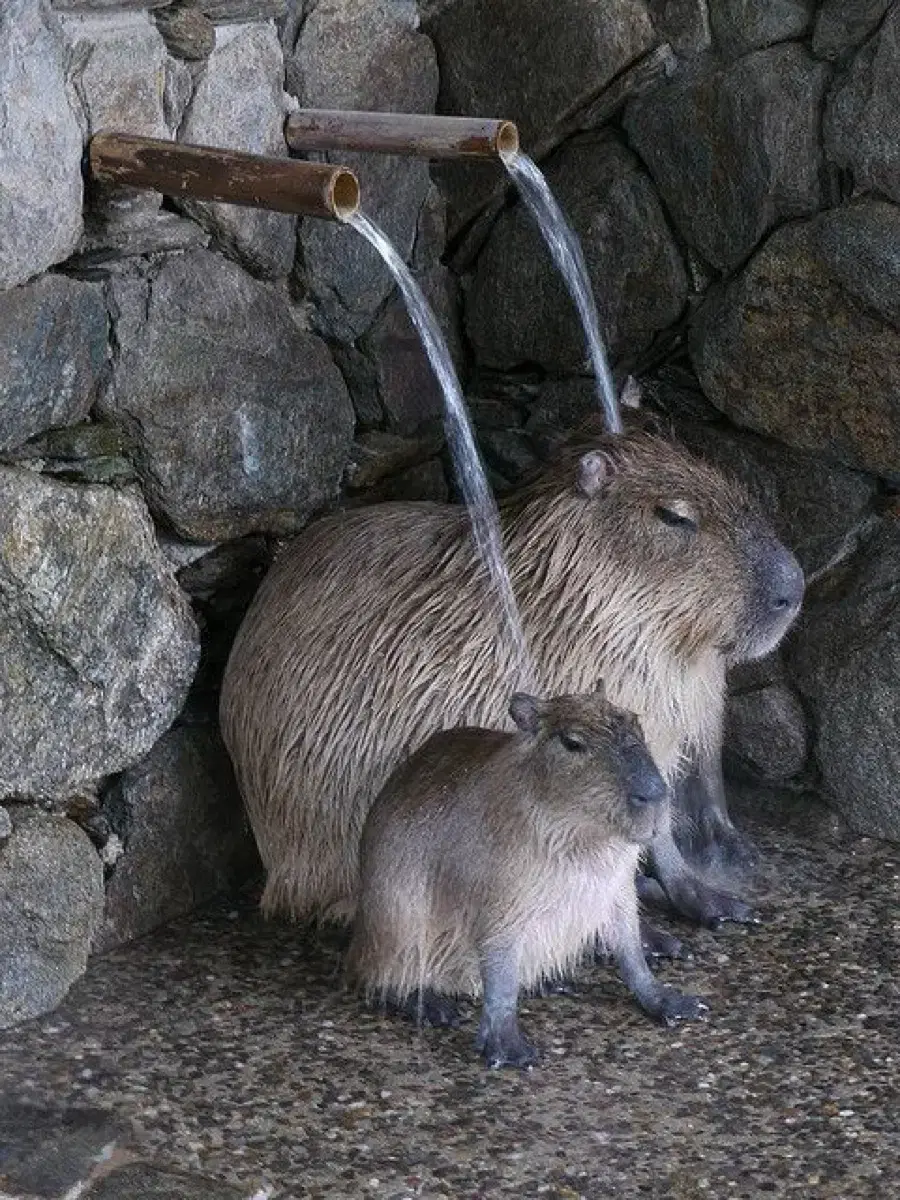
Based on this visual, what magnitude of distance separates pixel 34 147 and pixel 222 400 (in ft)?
2.44

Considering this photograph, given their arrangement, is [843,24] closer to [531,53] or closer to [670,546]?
[531,53]

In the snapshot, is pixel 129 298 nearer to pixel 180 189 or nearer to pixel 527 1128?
pixel 180 189

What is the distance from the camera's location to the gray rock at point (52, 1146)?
3.45 meters

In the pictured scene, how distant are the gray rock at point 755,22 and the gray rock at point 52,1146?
258cm

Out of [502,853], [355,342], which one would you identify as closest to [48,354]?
[355,342]

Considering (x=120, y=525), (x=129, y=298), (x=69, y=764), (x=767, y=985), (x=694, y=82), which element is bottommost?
(x=767, y=985)

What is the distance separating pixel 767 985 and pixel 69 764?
1.42m

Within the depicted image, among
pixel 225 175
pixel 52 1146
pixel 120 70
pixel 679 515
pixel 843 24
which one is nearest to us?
pixel 52 1146

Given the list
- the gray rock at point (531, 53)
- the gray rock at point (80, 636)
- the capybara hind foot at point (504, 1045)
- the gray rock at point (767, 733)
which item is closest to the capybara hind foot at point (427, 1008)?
the capybara hind foot at point (504, 1045)

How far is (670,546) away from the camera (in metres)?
4.28

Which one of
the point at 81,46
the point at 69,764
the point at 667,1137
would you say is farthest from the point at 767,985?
the point at 81,46

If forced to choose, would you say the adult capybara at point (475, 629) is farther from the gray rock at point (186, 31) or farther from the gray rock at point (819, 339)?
the gray rock at point (186, 31)

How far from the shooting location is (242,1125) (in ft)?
12.1

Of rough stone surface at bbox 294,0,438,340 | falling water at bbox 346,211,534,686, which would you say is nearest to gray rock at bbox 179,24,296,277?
rough stone surface at bbox 294,0,438,340
